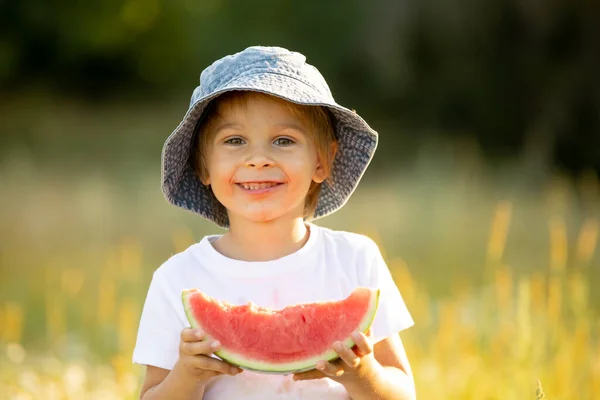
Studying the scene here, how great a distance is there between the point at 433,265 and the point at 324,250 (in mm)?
5012

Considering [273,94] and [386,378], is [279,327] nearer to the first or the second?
[386,378]

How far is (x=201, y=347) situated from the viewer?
9.07 ft

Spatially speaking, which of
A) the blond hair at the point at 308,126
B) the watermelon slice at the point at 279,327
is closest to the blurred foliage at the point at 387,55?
the blond hair at the point at 308,126

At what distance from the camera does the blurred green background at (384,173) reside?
501 cm

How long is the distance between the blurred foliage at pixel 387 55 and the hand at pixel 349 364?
40.9ft

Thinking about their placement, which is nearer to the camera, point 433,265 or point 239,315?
point 239,315

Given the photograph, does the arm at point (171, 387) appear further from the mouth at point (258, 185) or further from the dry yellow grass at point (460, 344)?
the dry yellow grass at point (460, 344)

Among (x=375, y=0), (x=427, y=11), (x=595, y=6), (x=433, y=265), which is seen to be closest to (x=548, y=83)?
(x=595, y=6)

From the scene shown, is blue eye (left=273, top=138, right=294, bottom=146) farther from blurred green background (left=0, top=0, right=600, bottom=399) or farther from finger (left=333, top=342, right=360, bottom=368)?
blurred green background (left=0, top=0, right=600, bottom=399)

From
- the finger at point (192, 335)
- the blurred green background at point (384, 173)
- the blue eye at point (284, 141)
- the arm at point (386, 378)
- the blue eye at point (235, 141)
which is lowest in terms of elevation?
the arm at point (386, 378)

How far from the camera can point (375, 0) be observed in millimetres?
20188

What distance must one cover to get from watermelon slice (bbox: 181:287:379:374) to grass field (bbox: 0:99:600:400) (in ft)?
5.23

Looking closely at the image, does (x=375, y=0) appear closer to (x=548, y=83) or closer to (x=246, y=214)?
(x=548, y=83)

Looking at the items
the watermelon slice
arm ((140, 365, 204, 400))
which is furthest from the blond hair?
arm ((140, 365, 204, 400))
